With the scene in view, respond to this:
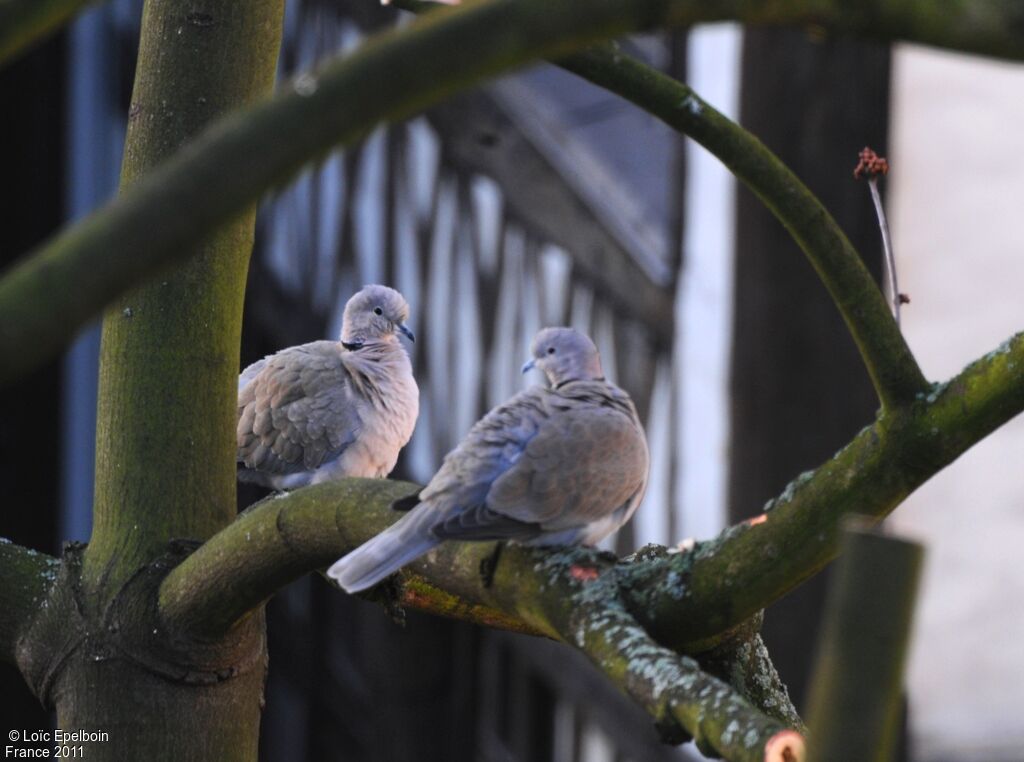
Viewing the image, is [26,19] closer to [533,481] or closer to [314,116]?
[314,116]

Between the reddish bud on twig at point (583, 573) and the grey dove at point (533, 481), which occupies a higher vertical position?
the grey dove at point (533, 481)

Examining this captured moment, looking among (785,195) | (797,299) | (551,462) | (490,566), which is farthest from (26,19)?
(797,299)

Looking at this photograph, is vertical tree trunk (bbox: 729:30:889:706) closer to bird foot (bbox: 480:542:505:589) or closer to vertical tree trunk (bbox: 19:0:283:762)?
vertical tree trunk (bbox: 19:0:283:762)

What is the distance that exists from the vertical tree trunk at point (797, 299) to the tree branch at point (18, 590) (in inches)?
64.8

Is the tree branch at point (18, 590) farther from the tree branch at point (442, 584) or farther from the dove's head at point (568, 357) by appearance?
the dove's head at point (568, 357)

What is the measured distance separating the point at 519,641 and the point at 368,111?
10.2ft

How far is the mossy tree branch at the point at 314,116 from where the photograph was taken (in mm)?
648

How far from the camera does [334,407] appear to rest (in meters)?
1.90

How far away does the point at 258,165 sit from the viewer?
0.67 meters

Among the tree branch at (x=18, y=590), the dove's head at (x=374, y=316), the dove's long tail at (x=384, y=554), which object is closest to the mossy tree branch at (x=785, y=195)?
the dove's long tail at (x=384, y=554)

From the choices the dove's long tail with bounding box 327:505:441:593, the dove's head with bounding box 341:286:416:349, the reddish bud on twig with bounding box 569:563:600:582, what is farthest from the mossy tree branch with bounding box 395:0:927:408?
the dove's head with bounding box 341:286:416:349

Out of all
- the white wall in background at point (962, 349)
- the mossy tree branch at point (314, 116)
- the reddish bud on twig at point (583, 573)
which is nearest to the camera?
the mossy tree branch at point (314, 116)

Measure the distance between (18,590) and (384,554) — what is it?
16.0 inches

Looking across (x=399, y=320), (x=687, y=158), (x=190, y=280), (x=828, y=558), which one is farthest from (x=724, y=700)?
(x=687, y=158)
